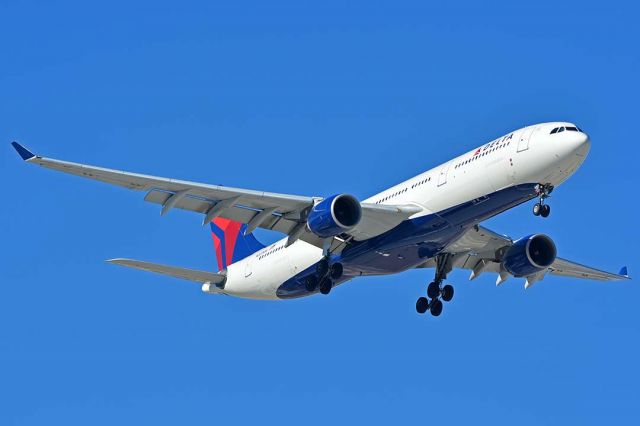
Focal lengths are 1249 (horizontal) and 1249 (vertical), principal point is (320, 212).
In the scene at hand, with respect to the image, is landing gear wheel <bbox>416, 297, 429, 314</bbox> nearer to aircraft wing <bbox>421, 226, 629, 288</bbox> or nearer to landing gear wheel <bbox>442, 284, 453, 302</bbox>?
landing gear wheel <bbox>442, 284, 453, 302</bbox>

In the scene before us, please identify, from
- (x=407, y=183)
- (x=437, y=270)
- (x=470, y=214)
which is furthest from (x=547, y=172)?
(x=437, y=270)

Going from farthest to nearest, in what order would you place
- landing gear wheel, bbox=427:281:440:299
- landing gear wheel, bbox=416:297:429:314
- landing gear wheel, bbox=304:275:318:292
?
landing gear wheel, bbox=416:297:429:314, landing gear wheel, bbox=427:281:440:299, landing gear wheel, bbox=304:275:318:292

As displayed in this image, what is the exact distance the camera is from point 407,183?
45.6 m

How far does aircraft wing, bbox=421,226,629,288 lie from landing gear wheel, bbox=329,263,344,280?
402 cm

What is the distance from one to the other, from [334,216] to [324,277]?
4190 millimetres

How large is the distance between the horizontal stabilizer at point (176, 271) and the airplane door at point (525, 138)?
576 inches

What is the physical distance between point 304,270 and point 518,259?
838 centimetres

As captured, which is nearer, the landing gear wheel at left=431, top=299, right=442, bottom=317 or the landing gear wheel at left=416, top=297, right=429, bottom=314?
the landing gear wheel at left=431, top=299, right=442, bottom=317

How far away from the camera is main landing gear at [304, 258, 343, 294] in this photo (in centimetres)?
4609

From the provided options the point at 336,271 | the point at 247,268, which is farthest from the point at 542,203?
the point at 247,268

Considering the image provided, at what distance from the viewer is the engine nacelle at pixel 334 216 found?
43.0 metres

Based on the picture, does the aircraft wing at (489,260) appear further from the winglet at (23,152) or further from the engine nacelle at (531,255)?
the winglet at (23,152)

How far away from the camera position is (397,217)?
44031 millimetres

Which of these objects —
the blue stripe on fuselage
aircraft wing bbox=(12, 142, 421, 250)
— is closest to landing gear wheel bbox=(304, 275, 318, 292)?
the blue stripe on fuselage
